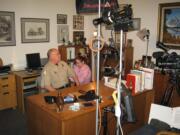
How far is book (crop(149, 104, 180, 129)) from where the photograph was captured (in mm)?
2648

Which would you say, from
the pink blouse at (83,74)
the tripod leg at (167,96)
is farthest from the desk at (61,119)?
the tripod leg at (167,96)

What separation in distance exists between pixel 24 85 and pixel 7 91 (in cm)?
32

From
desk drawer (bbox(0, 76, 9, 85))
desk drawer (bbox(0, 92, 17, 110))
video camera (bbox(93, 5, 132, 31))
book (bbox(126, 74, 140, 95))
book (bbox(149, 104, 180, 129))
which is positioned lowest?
desk drawer (bbox(0, 92, 17, 110))

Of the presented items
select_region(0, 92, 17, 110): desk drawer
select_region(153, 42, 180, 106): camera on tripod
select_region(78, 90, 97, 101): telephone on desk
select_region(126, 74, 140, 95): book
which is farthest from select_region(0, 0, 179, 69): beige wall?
select_region(78, 90, 97, 101): telephone on desk

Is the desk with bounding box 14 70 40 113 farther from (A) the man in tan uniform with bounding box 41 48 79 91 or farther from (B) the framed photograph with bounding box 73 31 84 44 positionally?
(B) the framed photograph with bounding box 73 31 84 44

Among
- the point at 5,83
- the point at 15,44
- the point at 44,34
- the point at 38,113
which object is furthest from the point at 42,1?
the point at 38,113

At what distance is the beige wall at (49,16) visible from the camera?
4528 millimetres

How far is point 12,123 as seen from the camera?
370 cm

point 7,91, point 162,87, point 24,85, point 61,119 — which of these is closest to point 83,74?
point 24,85

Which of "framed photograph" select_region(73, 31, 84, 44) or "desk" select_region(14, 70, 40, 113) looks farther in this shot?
"framed photograph" select_region(73, 31, 84, 44)

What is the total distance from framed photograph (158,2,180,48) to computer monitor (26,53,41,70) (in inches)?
106

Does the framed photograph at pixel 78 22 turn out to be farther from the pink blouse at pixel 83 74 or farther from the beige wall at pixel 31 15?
the pink blouse at pixel 83 74

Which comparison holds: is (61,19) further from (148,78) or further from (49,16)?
(148,78)

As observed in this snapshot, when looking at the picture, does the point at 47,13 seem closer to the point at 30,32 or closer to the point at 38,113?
the point at 30,32
